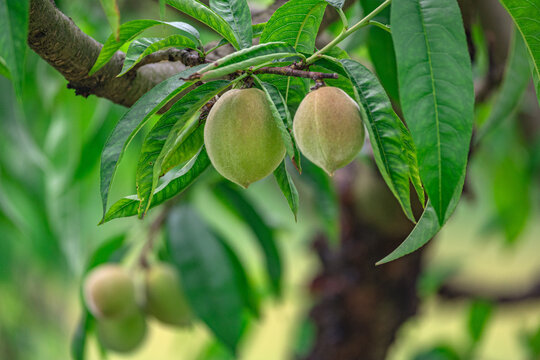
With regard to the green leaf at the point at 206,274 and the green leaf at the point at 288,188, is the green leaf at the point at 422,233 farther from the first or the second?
the green leaf at the point at 206,274

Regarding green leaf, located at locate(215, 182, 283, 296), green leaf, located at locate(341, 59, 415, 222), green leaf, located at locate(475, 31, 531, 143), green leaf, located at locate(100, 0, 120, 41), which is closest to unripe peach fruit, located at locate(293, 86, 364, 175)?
green leaf, located at locate(341, 59, 415, 222)

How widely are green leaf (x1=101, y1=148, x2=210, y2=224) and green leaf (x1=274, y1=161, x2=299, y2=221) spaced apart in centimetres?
7

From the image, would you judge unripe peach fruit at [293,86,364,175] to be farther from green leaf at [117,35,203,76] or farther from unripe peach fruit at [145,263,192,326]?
→ unripe peach fruit at [145,263,192,326]

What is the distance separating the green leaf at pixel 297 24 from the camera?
400 millimetres

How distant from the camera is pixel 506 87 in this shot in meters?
0.57

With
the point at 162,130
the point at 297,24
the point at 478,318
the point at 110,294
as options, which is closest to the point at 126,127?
the point at 162,130

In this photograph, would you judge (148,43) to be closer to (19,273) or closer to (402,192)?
(402,192)

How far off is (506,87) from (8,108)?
0.79 metres

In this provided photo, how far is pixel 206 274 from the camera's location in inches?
35.4

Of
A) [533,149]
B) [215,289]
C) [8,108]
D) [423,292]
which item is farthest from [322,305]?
[8,108]

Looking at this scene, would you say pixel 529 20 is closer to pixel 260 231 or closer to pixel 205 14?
pixel 205 14

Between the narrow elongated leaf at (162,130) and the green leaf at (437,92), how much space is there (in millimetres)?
130

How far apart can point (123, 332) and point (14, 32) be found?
64cm

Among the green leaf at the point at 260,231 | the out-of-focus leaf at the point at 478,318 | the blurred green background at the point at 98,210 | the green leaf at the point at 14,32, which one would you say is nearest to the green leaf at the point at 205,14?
the green leaf at the point at 14,32
